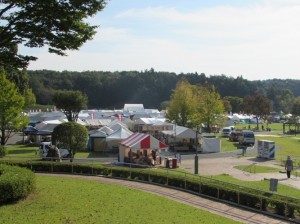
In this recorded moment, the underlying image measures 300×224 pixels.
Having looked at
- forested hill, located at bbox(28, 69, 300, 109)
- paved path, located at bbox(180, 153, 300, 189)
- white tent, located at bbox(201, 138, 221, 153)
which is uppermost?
forested hill, located at bbox(28, 69, 300, 109)

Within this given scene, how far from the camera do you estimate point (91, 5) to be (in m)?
14.5

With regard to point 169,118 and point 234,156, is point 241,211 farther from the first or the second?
point 169,118

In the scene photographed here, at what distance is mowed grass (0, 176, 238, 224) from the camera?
12.8 metres

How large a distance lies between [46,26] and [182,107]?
1734 inches

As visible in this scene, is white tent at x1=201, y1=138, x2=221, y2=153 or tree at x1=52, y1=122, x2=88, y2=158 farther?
white tent at x1=201, y1=138, x2=221, y2=153

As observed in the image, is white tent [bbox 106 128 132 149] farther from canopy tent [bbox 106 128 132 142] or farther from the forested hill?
the forested hill

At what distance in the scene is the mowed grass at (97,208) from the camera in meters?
12.8

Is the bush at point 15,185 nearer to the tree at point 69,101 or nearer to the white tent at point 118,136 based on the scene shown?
the white tent at point 118,136

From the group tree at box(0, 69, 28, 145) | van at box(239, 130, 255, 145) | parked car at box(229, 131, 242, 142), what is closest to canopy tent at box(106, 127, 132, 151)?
tree at box(0, 69, 28, 145)

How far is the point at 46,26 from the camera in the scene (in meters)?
14.4

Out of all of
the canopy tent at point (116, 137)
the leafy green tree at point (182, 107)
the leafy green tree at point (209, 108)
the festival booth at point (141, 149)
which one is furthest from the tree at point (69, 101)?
the festival booth at point (141, 149)

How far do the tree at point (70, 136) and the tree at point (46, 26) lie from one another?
15327 millimetres

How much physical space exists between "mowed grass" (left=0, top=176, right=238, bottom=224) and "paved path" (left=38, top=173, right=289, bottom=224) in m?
0.71

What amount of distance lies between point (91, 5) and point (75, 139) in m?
18.0
